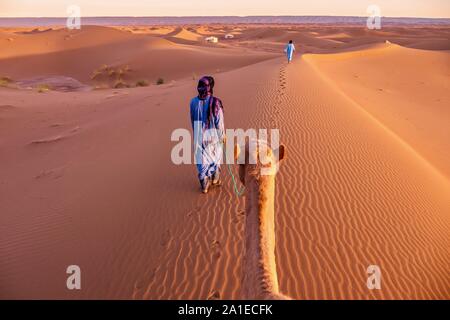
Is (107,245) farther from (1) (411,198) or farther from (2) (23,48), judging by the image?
(2) (23,48)

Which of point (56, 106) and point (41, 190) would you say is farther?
point (56, 106)

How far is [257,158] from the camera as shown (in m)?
2.88

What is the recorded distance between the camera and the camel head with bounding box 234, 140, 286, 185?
9.34 feet

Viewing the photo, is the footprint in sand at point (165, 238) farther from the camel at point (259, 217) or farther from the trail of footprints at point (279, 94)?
the trail of footprints at point (279, 94)

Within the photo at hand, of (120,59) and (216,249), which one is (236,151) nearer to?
(216,249)

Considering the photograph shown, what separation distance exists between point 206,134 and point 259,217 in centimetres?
273

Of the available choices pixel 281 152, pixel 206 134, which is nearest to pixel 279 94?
pixel 206 134

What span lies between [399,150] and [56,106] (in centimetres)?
1269

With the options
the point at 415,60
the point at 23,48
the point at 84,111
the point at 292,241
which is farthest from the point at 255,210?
the point at 23,48

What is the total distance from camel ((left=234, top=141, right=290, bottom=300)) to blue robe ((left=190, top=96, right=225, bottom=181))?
246 centimetres

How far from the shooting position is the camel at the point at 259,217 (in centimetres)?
285

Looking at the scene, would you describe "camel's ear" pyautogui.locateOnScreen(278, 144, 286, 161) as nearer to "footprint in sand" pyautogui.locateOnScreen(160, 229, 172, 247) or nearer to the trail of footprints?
"footprint in sand" pyautogui.locateOnScreen(160, 229, 172, 247)

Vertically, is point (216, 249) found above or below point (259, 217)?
below

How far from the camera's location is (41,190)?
741 centimetres
